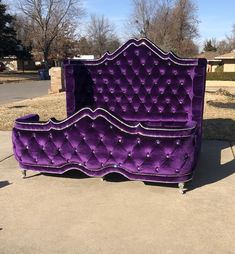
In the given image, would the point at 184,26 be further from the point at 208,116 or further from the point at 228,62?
the point at 208,116

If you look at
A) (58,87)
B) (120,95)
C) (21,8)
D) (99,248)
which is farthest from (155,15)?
(99,248)

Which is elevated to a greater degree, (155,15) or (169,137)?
(155,15)

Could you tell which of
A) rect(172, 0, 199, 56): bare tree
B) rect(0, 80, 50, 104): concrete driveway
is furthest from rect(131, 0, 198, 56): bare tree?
rect(0, 80, 50, 104): concrete driveway

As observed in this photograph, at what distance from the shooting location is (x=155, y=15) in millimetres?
63312

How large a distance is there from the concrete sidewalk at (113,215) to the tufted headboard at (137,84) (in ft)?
5.78

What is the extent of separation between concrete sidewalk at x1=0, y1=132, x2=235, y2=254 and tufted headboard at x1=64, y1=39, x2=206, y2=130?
5.78ft

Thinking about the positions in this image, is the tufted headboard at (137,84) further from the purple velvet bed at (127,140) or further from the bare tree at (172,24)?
the bare tree at (172,24)

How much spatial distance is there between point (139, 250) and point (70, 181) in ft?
6.80

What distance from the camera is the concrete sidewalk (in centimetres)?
369

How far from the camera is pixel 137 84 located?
25.0 ft

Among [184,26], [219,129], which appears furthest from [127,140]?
[184,26]

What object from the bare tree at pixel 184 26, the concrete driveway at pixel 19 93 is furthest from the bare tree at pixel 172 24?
the concrete driveway at pixel 19 93

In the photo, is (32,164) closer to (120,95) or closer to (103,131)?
(103,131)

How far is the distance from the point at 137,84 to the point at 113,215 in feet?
12.2
